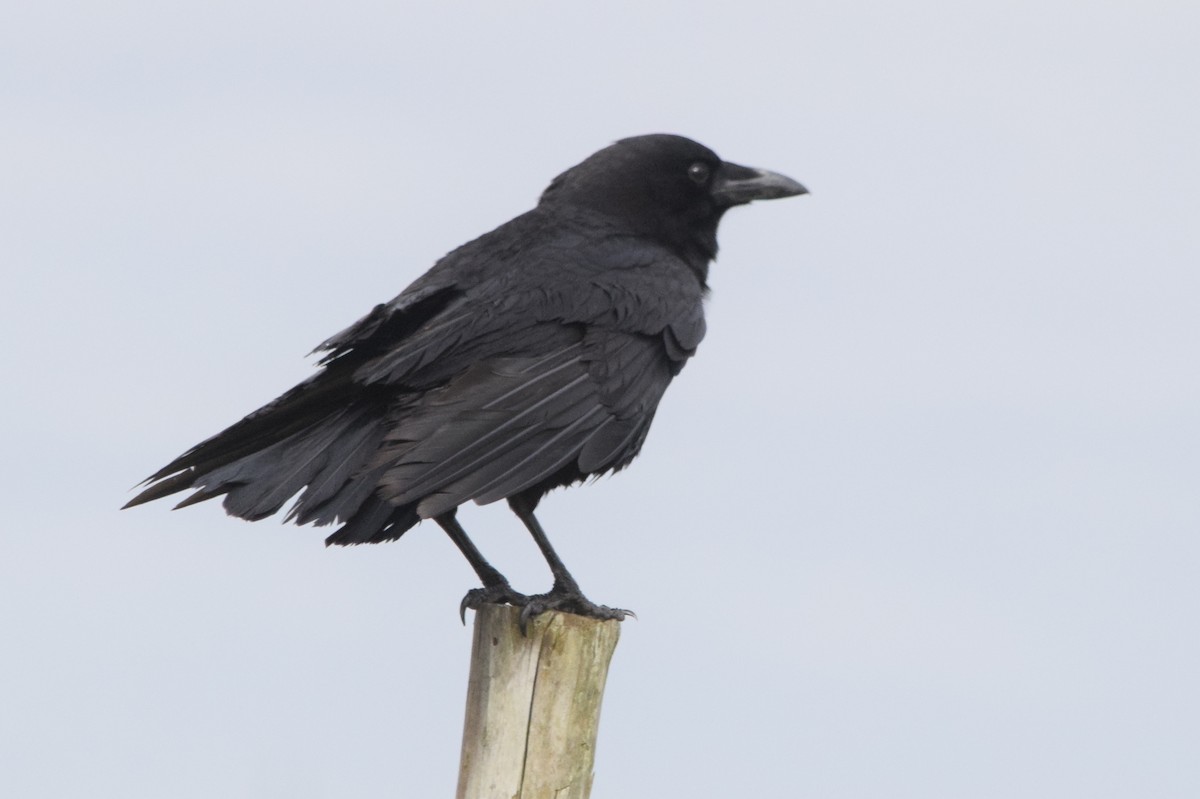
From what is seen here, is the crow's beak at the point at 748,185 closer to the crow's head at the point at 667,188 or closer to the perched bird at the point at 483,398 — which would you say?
the crow's head at the point at 667,188

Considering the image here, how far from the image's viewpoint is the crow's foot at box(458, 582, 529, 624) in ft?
19.0

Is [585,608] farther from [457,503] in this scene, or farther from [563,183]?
[563,183]

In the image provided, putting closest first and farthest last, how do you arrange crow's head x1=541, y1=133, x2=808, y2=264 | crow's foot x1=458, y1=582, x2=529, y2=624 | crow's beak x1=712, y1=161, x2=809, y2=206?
crow's foot x1=458, y1=582, x2=529, y2=624
crow's head x1=541, y1=133, x2=808, y2=264
crow's beak x1=712, y1=161, x2=809, y2=206

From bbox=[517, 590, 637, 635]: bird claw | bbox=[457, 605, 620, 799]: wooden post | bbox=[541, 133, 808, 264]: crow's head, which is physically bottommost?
bbox=[457, 605, 620, 799]: wooden post

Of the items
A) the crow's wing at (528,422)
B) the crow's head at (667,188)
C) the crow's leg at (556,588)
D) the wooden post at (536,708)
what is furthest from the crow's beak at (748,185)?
the wooden post at (536,708)

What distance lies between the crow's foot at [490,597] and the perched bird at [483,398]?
0.03 feet

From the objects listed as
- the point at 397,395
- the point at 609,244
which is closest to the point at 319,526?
the point at 397,395

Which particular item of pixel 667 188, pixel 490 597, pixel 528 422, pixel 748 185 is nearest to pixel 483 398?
pixel 528 422

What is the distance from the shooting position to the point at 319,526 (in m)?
5.21

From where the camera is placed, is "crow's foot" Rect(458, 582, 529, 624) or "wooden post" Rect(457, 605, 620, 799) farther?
"crow's foot" Rect(458, 582, 529, 624)

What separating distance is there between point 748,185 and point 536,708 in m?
3.52

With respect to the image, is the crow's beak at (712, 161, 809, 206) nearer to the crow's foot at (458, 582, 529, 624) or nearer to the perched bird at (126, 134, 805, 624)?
the perched bird at (126, 134, 805, 624)

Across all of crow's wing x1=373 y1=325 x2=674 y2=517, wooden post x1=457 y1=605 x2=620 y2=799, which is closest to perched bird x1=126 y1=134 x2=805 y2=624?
crow's wing x1=373 y1=325 x2=674 y2=517

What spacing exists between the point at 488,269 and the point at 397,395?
0.78 m
